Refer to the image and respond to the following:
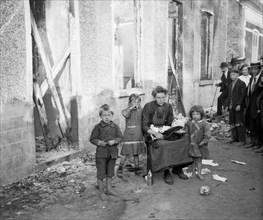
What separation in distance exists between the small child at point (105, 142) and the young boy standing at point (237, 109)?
4144mm

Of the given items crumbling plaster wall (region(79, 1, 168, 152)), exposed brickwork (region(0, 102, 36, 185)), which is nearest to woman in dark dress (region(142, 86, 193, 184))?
→ crumbling plaster wall (region(79, 1, 168, 152))

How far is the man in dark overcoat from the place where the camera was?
679 centimetres

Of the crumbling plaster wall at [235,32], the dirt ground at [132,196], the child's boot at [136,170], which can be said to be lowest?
the dirt ground at [132,196]

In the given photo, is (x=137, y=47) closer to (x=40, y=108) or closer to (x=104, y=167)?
(x=40, y=108)

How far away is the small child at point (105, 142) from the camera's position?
4.04 meters

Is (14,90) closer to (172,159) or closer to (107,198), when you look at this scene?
(107,198)

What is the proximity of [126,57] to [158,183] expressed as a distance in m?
5.68

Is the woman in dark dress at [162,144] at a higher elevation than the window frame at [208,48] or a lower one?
lower

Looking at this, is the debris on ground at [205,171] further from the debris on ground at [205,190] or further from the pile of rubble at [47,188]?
the pile of rubble at [47,188]

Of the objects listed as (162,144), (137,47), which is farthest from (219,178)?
(137,47)

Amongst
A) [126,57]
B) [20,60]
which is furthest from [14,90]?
[126,57]

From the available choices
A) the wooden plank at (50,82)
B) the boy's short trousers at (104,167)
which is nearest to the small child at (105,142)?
the boy's short trousers at (104,167)

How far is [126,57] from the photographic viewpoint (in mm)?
9648

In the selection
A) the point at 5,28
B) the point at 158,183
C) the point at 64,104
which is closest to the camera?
the point at 5,28
